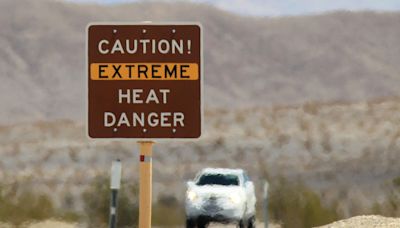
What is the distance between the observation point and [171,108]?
48.9 ft

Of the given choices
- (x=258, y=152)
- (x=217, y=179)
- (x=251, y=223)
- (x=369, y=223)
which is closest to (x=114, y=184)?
(x=369, y=223)

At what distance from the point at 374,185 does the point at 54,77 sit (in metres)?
78.1

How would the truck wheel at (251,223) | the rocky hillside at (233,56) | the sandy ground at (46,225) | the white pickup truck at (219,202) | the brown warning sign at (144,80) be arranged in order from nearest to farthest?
1. the brown warning sign at (144,80)
2. the white pickup truck at (219,202)
3. the truck wheel at (251,223)
4. the sandy ground at (46,225)
5. the rocky hillside at (233,56)

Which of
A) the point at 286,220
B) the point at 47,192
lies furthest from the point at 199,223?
the point at 47,192

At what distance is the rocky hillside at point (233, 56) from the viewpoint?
413 feet

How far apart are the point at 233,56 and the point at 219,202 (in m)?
110

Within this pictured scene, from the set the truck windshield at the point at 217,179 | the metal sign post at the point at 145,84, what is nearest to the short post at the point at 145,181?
the metal sign post at the point at 145,84

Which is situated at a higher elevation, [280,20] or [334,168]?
[280,20]

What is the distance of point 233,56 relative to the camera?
139 m

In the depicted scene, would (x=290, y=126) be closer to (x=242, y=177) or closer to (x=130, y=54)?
(x=242, y=177)

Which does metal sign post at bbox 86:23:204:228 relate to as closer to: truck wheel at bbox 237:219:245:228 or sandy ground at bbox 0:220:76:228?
truck wheel at bbox 237:219:245:228

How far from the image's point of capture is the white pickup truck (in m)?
29.8

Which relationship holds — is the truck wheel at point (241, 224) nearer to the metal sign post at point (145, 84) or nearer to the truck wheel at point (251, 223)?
the truck wheel at point (251, 223)

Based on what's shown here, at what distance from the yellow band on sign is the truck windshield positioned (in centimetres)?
1634
